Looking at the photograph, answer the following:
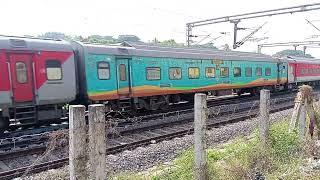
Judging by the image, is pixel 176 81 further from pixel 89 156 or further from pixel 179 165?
pixel 89 156

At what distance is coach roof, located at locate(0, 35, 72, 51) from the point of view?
1070 centimetres

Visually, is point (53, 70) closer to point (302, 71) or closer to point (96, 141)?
point (96, 141)

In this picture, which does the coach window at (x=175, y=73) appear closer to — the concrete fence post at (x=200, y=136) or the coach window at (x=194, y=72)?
the coach window at (x=194, y=72)

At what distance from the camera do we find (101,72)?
13414 mm

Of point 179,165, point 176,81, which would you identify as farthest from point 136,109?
point 179,165

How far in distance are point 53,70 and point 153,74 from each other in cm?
496

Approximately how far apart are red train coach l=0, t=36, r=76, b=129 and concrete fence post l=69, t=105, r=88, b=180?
7.29 meters

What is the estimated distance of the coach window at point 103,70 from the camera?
526 inches

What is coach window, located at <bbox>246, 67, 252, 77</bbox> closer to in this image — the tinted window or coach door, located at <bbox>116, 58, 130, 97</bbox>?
coach door, located at <bbox>116, 58, 130, 97</bbox>

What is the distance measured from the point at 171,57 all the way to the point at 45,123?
6.79m

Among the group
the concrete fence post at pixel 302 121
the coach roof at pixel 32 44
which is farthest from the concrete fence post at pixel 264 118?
the coach roof at pixel 32 44

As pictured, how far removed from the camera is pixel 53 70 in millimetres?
11867

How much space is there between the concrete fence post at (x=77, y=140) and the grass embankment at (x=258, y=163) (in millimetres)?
1826

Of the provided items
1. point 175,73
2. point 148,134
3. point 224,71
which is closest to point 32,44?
point 148,134
